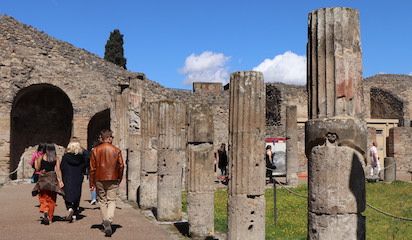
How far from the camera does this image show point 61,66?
22.2 meters

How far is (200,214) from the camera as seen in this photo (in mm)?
8117

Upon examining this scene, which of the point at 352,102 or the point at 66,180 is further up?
the point at 352,102

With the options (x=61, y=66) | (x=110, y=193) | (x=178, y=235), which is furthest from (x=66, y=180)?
(x=61, y=66)

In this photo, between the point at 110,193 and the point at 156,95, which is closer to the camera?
the point at 110,193

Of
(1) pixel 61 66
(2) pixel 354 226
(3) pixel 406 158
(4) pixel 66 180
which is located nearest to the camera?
(2) pixel 354 226

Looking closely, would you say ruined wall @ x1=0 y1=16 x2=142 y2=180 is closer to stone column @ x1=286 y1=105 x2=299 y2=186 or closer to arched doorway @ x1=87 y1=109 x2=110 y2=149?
arched doorway @ x1=87 y1=109 x2=110 y2=149

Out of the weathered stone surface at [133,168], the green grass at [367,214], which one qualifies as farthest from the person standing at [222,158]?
the weathered stone surface at [133,168]

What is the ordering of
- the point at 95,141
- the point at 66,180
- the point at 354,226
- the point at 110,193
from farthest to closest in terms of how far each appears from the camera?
the point at 95,141 < the point at 66,180 < the point at 110,193 < the point at 354,226

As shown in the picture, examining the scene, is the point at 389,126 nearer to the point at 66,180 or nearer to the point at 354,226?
the point at 66,180

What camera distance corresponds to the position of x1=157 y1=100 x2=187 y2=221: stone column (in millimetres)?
9876

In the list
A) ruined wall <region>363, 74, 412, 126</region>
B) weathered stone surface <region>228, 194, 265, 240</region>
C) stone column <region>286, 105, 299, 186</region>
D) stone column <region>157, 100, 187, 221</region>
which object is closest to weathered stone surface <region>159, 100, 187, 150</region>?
stone column <region>157, 100, 187, 221</region>

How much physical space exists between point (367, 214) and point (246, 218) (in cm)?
560

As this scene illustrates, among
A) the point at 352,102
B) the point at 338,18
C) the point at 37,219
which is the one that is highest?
the point at 338,18

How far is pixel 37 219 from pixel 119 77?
535 inches
